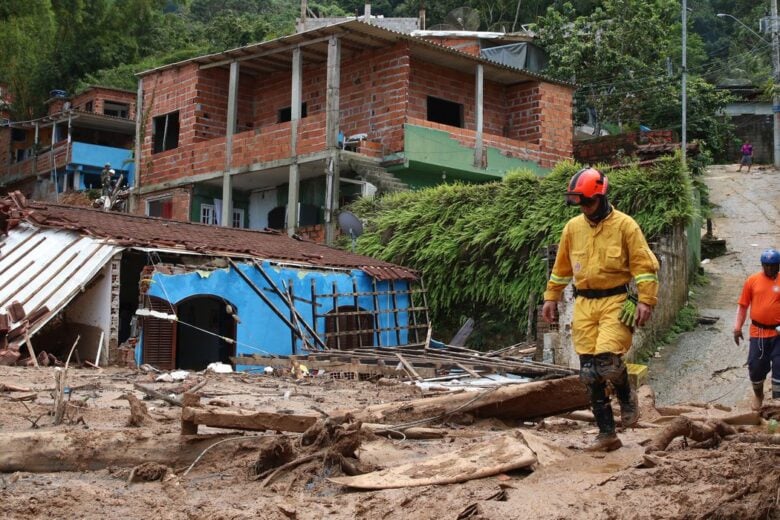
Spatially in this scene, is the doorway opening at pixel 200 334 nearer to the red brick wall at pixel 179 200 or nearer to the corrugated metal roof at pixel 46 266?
the corrugated metal roof at pixel 46 266

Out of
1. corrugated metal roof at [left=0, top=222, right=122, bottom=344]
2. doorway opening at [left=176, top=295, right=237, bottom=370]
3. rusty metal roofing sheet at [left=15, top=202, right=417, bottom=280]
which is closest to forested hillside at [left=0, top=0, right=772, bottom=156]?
rusty metal roofing sheet at [left=15, top=202, right=417, bottom=280]

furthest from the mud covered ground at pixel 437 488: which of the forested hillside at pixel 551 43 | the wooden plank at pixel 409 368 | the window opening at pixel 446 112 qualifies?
the forested hillside at pixel 551 43

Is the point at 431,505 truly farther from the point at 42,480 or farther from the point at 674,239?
the point at 674,239

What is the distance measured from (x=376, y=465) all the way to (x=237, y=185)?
24.7 m

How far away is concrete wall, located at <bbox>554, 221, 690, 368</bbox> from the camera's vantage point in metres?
16.5

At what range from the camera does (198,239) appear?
19203 mm

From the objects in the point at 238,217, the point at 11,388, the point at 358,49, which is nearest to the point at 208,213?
the point at 238,217

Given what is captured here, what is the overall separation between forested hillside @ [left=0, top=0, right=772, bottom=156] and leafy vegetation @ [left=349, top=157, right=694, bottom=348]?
46.5 feet

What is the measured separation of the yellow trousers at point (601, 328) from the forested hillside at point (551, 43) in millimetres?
29609

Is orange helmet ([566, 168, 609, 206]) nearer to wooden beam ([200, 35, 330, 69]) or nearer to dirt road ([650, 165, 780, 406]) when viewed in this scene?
dirt road ([650, 165, 780, 406])

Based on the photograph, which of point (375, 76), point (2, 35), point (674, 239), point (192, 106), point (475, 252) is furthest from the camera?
point (2, 35)

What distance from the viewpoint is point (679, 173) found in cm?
1953

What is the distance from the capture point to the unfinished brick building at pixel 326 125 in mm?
26703

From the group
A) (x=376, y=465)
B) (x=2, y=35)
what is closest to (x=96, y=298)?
(x=376, y=465)
